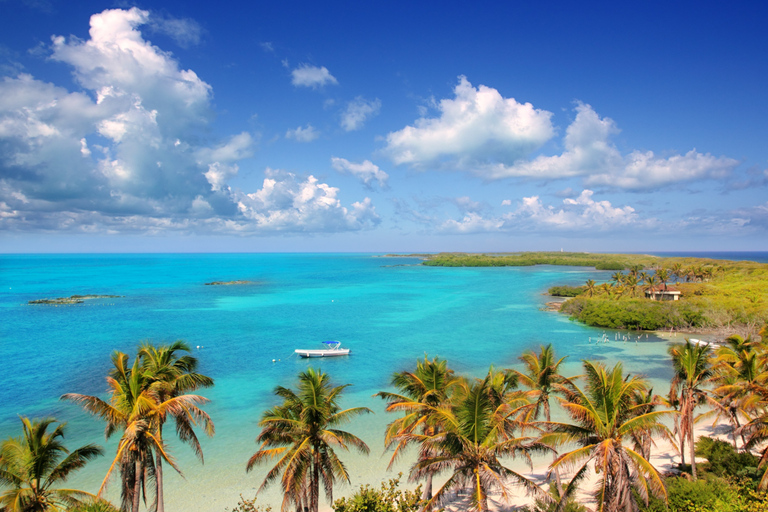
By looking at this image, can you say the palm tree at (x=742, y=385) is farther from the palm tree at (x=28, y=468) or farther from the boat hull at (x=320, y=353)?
the boat hull at (x=320, y=353)

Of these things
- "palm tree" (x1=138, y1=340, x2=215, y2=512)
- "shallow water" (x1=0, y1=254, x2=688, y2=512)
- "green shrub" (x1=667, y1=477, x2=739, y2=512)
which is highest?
"palm tree" (x1=138, y1=340, x2=215, y2=512)

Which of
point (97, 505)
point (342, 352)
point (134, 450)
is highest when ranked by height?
point (134, 450)

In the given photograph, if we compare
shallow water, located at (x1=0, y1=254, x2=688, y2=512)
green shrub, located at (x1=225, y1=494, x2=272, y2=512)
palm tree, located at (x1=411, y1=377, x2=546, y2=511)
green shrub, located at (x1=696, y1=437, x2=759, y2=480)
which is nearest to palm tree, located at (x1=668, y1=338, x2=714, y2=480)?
green shrub, located at (x1=696, y1=437, x2=759, y2=480)

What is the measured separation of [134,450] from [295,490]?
5802 millimetres

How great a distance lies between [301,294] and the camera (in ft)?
372

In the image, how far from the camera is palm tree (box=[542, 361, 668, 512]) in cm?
1360

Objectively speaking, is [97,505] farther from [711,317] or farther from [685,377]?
[711,317]

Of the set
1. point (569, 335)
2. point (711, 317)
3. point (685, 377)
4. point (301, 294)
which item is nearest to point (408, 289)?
point (301, 294)

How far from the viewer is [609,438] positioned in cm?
1377

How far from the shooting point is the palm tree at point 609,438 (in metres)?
13.6

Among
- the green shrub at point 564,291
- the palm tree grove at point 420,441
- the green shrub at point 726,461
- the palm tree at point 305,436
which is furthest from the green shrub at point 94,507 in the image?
the green shrub at point 564,291

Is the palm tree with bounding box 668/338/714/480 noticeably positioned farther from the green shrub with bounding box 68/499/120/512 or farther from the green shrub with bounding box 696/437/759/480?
the green shrub with bounding box 68/499/120/512

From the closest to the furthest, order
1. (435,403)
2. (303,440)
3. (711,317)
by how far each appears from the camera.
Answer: (303,440) < (435,403) < (711,317)

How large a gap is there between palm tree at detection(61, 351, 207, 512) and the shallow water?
8316 millimetres
